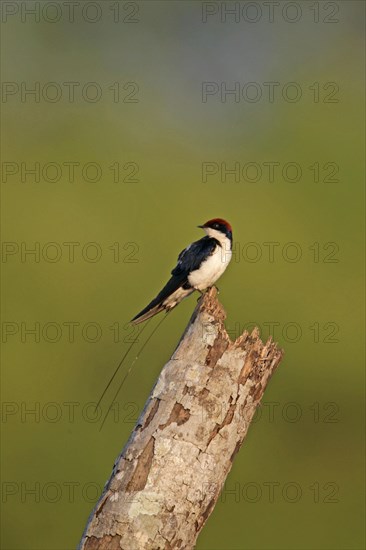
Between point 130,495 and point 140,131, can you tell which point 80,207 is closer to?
point 140,131

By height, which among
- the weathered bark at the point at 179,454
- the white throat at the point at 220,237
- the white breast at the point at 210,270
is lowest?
the weathered bark at the point at 179,454

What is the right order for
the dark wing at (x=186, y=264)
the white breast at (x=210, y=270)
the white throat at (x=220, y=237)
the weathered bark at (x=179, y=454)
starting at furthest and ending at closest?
the white throat at (x=220, y=237) → the white breast at (x=210, y=270) → the dark wing at (x=186, y=264) → the weathered bark at (x=179, y=454)

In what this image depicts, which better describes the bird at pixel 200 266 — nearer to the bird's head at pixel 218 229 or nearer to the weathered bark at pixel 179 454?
the bird's head at pixel 218 229

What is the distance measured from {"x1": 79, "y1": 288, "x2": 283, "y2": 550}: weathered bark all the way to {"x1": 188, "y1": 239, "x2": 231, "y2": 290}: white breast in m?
1.78

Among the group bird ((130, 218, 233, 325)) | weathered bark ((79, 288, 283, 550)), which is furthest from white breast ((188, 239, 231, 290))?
weathered bark ((79, 288, 283, 550))

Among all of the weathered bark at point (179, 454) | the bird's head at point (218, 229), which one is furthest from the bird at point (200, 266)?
the weathered bark at point (179, 454)

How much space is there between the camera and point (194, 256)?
15.7 ft

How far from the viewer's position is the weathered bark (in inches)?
106

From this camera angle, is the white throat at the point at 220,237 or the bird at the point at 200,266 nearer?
the bird at the point at 200,266

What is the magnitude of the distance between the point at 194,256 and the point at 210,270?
0.12 meters

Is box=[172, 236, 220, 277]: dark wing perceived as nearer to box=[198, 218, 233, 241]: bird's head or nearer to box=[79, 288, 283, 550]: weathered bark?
box=[198, 218, 233, 241]: bird's head

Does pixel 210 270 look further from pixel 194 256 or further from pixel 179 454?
pixel 179 454

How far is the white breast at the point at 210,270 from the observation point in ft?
15.5

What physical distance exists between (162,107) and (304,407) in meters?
4.12
